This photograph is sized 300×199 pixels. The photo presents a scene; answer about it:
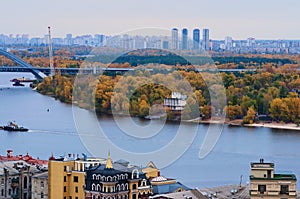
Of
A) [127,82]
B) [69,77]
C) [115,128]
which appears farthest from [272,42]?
[115,128]

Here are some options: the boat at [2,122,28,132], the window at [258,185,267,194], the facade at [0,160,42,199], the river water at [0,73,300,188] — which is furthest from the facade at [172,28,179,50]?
the window at [258,185,267,194]

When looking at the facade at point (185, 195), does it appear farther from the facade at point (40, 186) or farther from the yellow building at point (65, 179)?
the facade at point (40, 186)

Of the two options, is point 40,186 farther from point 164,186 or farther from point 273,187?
point 273,187

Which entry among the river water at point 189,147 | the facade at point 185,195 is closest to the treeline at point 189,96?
the river water at point 189,147

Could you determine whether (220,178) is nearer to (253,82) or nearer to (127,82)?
(127,82)

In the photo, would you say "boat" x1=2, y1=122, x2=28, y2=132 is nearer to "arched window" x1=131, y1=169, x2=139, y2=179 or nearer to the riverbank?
the riverbank
